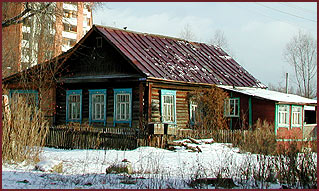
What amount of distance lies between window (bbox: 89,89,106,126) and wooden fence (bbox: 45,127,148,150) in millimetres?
4077

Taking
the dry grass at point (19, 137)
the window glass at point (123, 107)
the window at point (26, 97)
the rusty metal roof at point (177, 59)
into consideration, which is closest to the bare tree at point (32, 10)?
the window at point (26, 97)

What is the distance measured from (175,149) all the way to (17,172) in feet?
27.4

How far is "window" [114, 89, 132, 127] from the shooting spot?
74.5 ft

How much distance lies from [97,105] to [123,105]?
2005 millimetres

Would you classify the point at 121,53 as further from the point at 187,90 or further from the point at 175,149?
the point at 175,149

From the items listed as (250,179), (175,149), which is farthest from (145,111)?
(250,179)

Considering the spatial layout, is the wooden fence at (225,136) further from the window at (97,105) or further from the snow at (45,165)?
the snow at (45,165)

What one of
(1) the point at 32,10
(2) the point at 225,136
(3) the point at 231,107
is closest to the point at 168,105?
(3) the point at 231,107

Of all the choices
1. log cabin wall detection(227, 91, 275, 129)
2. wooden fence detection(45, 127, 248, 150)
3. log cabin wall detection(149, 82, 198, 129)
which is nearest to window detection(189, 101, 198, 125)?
log cabin wall detection(149, 82, 198, 129)

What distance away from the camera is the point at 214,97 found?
912 inches

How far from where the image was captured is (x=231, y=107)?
80.8ft

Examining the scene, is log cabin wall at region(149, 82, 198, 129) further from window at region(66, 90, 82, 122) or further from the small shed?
window at region(66, 90, 82, 122)

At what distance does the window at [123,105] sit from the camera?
74.5 feet

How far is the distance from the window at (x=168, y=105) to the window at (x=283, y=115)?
5594mm
